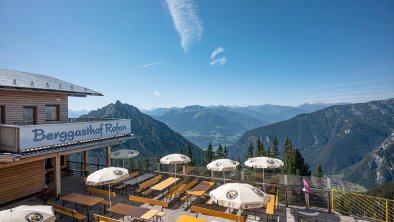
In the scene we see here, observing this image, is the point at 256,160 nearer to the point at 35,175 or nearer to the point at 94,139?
the point at 94,139

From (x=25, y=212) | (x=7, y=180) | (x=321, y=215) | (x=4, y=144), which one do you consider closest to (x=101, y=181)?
(x=25, y=212)

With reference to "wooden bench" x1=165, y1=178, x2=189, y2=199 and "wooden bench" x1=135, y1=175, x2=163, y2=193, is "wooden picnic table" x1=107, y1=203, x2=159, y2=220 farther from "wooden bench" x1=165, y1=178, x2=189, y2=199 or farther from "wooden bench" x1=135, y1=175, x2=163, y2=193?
"wooden bench" x1=135, y1=175, x2=163, y2=193

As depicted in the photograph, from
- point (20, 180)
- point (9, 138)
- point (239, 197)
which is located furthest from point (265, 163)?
point (20, 180)

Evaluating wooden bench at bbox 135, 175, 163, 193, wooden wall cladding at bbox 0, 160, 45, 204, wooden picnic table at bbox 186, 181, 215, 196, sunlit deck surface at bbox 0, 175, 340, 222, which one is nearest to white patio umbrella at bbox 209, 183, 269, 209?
sunlit deck surface at bbox 0, 175, 340, 222

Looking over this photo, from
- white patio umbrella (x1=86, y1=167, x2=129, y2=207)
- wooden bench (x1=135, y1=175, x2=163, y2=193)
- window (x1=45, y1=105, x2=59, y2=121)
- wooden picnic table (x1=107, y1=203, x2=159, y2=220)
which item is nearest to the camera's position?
wooden picnic table (x1=107, y1=203, x2=159, y2=220)

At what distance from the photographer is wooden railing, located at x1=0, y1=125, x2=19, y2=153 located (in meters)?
12.7

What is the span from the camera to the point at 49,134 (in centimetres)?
1431

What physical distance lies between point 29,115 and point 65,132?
3.73 meters

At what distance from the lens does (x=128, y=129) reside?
2164 cm

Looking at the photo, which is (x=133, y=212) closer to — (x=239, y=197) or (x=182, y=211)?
(x=182, y=211)

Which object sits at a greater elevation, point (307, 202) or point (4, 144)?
point (4, 144)

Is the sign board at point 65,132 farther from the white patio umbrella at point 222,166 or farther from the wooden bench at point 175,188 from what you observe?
the white patio umbrella at point 222,166

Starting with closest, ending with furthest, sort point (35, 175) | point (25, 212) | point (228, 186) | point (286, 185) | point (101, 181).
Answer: point (25, 212), point (228, 186), point (101, 181), point (286, 185), point (35, 175)

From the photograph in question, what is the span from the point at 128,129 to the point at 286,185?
12958 millimetres
